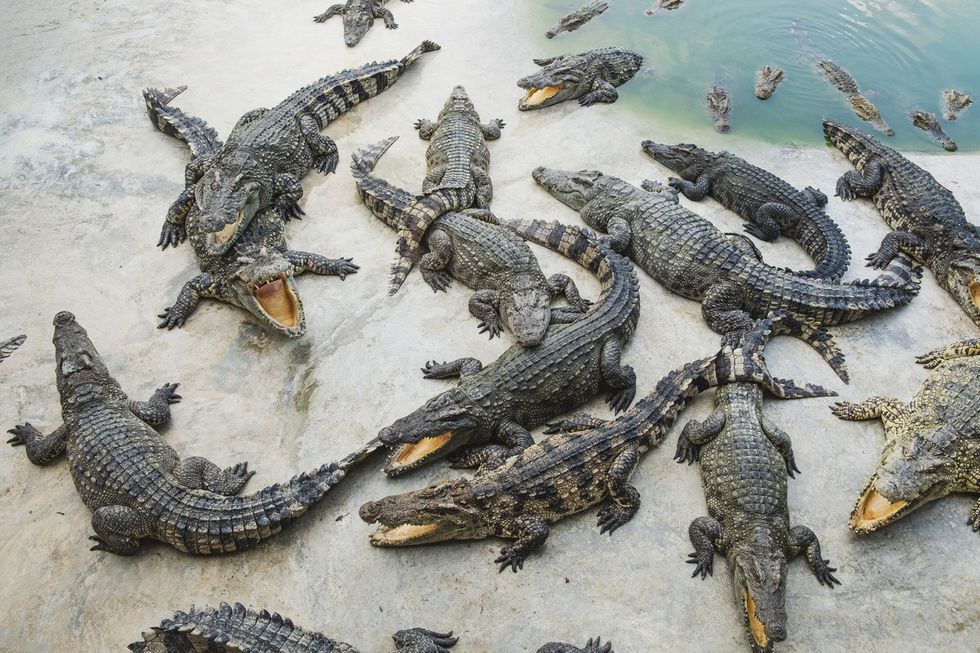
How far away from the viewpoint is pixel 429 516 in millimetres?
4207

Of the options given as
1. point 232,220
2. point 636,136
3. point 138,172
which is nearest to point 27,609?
point 232,220

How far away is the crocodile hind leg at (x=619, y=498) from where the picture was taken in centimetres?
444

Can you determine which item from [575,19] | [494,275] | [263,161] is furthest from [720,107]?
[263,161]

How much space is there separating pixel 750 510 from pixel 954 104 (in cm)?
708

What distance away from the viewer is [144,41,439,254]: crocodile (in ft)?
20.5

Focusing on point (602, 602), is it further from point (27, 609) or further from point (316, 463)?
point (27, 609)

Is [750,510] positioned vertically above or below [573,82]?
below

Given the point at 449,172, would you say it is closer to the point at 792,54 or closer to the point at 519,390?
the point at 519,390

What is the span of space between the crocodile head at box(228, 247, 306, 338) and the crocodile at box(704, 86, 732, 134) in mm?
5285

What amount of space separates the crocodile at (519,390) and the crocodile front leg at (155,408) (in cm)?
176

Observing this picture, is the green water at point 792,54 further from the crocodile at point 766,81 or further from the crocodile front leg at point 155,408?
the crocodile front leg at point 155,408

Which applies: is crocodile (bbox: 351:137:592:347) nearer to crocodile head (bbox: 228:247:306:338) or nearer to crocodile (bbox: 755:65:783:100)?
crocodile head (bbox: 228:247:306:338)

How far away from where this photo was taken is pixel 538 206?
707 cm

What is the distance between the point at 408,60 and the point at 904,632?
797cm
